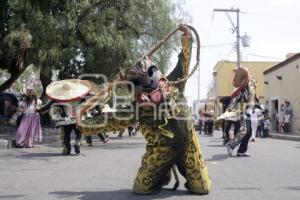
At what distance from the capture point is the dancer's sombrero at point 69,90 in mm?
11617

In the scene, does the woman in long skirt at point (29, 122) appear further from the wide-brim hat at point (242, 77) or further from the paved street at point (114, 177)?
the wide-brim hat at point (242, 77)

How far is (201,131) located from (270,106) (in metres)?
8.76

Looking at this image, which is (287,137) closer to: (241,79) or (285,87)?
(285,87)

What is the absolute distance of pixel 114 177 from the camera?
9578 millimetres

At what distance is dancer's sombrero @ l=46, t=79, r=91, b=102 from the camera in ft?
38.1

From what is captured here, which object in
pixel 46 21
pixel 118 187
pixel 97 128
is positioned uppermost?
pixel 46 21

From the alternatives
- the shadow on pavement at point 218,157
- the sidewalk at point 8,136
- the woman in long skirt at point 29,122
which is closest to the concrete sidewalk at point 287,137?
the sidewalk at point 8,136

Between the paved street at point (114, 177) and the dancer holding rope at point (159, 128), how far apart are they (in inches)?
9.9

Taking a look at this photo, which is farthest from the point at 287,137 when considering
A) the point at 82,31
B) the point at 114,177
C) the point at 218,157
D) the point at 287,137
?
the point at 114,177

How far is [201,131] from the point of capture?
32.7 metres

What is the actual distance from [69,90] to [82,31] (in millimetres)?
8163

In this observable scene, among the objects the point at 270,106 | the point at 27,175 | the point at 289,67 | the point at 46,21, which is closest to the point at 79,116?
the point at 27,175

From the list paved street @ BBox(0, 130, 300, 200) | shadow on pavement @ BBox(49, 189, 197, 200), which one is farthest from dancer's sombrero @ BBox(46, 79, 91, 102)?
shadow on pavement @ BBox(49, 189, 197, 200)

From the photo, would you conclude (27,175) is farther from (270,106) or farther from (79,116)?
→ (270,106)
